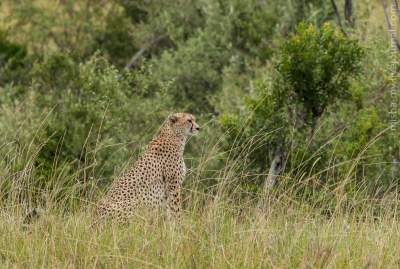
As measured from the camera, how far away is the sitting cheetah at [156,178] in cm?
646

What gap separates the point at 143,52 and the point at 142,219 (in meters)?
12.2

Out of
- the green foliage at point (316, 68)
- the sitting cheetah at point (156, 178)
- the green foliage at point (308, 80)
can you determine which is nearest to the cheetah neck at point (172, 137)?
the sitting cheetah at point (156, 178)

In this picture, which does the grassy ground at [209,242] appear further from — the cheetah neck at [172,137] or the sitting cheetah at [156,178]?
the cheetah neck at [172,137]

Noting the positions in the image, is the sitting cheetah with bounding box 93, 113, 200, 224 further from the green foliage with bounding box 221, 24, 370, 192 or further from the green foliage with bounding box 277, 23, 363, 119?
the green foliage with bounding box 277, 23, 363, 119

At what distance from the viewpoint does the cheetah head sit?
7.98 metres

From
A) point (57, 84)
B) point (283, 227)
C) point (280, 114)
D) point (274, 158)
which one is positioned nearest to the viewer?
point (283, 227)

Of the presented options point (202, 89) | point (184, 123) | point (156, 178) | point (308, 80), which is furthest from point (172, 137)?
point (202, 89)

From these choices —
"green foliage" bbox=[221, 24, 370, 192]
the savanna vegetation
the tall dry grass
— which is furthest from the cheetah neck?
the tall dry grass

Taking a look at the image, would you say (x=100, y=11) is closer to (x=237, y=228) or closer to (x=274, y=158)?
(x=274, y=158)

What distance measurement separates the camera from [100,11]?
59.9 feet

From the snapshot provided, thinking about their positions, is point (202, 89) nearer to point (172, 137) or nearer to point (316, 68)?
point (316, 68)

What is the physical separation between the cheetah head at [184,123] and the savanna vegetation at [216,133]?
11.9 inches

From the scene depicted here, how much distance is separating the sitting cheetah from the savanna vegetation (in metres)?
0.17

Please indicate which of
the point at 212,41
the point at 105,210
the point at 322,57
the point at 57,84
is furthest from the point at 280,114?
the point at 212,41
